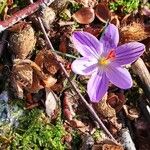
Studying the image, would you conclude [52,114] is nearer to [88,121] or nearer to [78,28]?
[88,121]

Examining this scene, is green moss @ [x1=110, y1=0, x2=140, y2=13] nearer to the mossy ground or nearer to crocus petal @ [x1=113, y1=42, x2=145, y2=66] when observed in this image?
crocus petal @ [x1=113, y1=42, x2=145, y2=66]

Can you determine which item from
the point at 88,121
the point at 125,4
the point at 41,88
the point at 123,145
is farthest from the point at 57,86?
the point at 125,4

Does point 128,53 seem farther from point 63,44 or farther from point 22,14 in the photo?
point 22,14

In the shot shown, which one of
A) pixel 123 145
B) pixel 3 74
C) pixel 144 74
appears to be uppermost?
pixel 3 74

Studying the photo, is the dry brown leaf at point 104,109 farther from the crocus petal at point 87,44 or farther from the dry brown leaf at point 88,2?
the dry brown leaf at point 88,2

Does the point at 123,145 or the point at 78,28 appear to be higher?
the point at 78,28

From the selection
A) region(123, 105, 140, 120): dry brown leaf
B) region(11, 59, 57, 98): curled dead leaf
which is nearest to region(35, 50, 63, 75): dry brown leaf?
region(11, 59, 57, 98): curled dead leaf

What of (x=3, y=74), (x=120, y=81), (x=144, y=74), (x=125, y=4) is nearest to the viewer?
(x=120, y=81)
